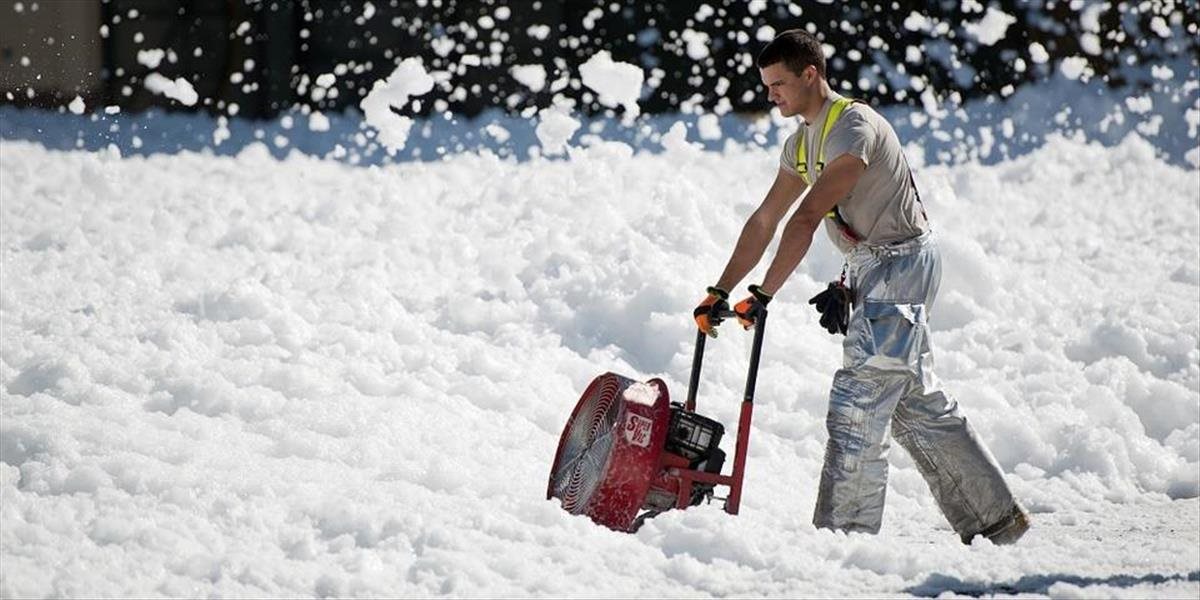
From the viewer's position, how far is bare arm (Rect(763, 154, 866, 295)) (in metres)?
4.22

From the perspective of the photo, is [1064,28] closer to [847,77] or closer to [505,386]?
[847,77]

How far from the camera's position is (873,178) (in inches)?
171

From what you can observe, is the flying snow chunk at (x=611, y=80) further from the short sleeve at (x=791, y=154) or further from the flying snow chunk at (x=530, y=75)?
the short sleeve at (x=791, y=154)

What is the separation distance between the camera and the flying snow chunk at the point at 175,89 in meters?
12.5

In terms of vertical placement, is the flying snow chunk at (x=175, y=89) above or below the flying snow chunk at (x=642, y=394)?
above

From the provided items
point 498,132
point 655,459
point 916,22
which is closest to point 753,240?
point 655,459

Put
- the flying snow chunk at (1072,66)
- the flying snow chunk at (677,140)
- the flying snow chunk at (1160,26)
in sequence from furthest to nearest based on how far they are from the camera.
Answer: the flying snow chunk at (1160,26) → the flying snow chunk at (1072,66) → the flying snow chunk at (677,140)

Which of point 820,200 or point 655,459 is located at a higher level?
point 820,200

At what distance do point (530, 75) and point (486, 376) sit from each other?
276 inches

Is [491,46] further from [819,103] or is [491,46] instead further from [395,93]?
[819,103]

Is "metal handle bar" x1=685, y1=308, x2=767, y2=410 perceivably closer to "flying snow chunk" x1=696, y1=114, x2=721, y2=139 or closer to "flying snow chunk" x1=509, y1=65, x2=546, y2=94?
"flying snow chunk" x1=696, y1=114, x2=721, y2=139

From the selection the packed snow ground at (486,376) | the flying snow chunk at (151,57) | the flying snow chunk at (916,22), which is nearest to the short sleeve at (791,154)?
the packed snow ground at (486,376)

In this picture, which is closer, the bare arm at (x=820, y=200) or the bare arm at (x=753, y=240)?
the bare arm at (x=820, y=200)

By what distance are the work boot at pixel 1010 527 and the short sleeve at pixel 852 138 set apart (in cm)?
116
